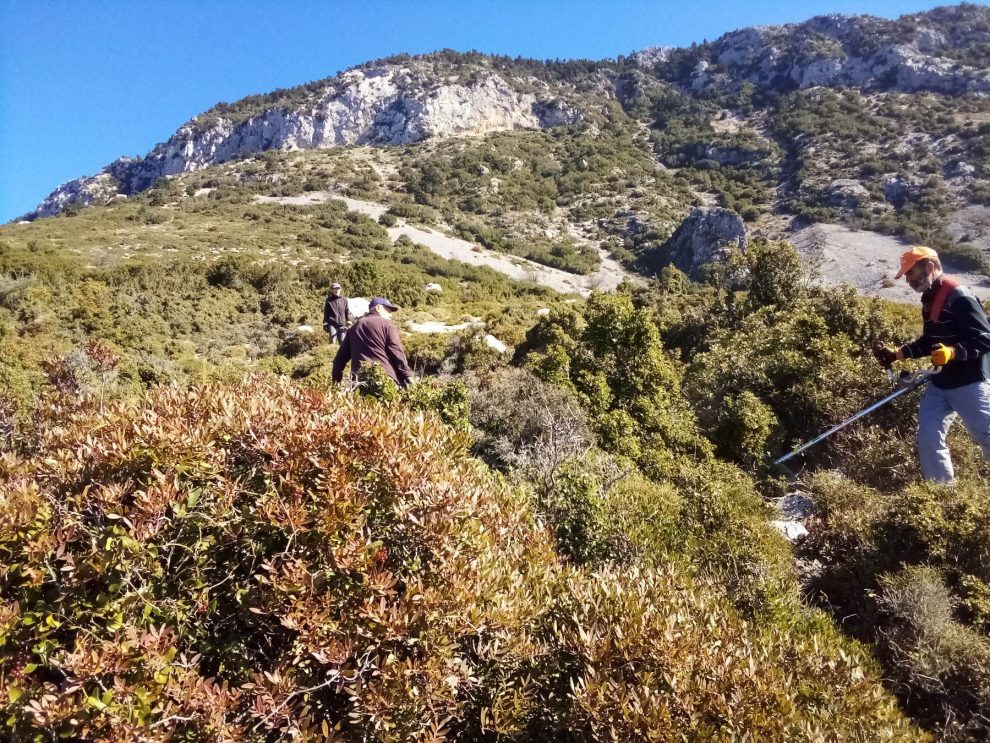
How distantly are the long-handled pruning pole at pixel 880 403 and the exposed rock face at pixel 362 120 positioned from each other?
315 ft

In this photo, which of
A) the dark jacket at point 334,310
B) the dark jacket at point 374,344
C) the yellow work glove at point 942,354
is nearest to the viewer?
the yellow work glove at point 942,354

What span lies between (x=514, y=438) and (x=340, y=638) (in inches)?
182

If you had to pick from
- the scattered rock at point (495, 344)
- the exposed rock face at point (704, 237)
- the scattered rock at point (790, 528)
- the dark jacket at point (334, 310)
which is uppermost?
the exposed rock face at point (704, 237)

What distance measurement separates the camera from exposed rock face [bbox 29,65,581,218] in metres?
94.8

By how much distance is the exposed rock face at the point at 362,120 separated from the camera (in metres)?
94.8

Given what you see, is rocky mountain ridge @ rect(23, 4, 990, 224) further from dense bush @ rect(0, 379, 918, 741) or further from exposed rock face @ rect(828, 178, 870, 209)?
dense bush @ rect(0, 379, 918, 741)

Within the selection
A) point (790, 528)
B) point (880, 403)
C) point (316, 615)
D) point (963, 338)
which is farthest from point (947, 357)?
point (316, 615)

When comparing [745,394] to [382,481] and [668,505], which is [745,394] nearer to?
[668,505]

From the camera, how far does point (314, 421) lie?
7.11 ft

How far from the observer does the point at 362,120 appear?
98812 mm

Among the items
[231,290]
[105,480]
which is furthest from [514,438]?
[231,290]

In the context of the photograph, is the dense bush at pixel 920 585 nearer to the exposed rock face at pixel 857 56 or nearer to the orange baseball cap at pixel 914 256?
the orange baseball cap at pixel 914 256

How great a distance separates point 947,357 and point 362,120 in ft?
358

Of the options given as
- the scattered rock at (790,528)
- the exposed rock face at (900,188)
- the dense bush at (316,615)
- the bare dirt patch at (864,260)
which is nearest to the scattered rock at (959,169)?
the exposed rock face at (900,188)
